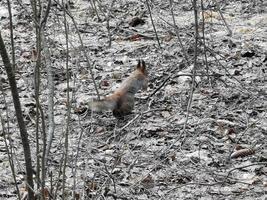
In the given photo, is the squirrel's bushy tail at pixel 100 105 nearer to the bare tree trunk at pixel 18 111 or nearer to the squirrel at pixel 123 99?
the squirrel at pixel 123 99

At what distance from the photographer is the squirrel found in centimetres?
525

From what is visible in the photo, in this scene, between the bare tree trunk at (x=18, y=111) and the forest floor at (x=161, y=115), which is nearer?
the bare tree trunk at (x=18, y=111)

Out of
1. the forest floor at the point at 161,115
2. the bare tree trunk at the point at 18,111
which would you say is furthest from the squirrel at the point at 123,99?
the bare tree trunk at the point at 18,111

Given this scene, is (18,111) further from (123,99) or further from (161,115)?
(161,115)

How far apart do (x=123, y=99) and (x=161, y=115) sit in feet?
1.36

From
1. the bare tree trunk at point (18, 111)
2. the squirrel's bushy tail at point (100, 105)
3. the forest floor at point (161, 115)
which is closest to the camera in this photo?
the bare tree trunk at point (18, 111)

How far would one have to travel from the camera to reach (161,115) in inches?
225

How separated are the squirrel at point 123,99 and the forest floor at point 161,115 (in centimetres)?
12

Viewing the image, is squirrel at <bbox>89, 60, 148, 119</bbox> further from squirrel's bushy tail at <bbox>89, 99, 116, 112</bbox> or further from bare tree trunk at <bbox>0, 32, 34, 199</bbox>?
bare tree trunk at <bbox>0, 32, 34, 199</bbox>

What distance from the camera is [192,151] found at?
16.3ft

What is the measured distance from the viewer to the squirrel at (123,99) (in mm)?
5250

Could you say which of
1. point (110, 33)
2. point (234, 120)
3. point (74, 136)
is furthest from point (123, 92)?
point (110, 33)

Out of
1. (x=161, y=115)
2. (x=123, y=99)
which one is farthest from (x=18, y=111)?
(x=161, y=115)

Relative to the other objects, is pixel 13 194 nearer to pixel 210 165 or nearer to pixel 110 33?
pixel 210 165
